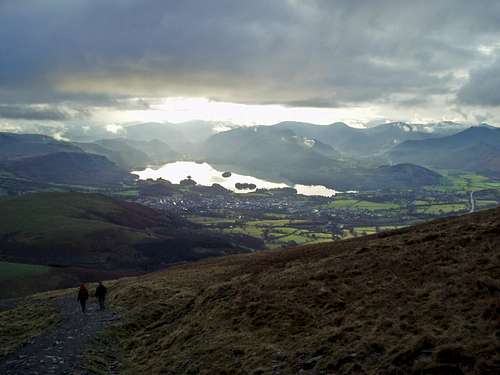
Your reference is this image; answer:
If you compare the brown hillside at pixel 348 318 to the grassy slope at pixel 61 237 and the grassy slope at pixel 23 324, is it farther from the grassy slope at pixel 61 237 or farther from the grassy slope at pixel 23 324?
the grassy slope at pixel 61 237

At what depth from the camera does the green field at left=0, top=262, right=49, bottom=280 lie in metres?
102

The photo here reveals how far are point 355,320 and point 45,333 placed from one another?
22.0 m

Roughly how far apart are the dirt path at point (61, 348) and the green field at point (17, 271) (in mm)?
76855

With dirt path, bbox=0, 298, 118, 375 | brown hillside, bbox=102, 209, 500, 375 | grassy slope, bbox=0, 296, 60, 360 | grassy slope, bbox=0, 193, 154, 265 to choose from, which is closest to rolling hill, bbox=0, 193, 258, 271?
grassy slope, bbox=0, 193, 154, 265

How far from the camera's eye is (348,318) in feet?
68.5

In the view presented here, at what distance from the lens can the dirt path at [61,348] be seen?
865 inches

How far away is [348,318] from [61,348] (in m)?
16.8

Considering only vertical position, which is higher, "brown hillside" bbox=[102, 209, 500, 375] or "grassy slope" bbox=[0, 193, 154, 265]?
"brown hillside" bbox=[102, 209, 500, 375]

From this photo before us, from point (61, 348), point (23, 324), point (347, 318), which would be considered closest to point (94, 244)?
point (23, 324)

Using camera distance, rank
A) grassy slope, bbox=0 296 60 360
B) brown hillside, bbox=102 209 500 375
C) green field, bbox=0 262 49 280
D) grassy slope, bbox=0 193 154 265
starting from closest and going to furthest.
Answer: brown hillside, bbox=102 209 500 375 → grassy slope, bbox=0 296 60 360 → green field, bbox=0 262 49 280 → grassy slope, bbox=0 193 154 265

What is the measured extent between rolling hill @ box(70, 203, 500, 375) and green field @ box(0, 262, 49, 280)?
80.5 m

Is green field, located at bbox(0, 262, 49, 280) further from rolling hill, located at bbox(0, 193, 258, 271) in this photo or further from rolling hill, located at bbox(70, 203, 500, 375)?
rolling hill, located at bbox(70, 203, 500, 375)

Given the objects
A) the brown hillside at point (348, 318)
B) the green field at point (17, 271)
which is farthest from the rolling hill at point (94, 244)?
the brown hillside at point (348, 318)

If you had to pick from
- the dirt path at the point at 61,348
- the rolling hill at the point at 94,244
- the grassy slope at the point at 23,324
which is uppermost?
the dirt path at the point at 61,348
